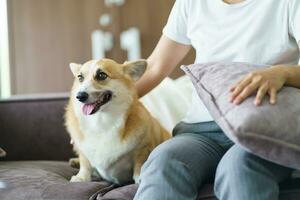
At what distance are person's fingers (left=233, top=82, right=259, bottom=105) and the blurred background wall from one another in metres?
1.86

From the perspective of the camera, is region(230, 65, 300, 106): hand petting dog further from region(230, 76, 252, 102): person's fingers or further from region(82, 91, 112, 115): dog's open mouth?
region(82, 91, 112, 115): dog's open mouth

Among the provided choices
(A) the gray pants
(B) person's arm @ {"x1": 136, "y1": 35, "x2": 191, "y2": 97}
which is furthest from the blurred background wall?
(A) the gray pants

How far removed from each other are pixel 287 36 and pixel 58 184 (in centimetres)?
68

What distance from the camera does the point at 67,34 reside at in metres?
2.77

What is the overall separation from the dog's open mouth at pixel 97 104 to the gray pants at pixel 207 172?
0.30 m

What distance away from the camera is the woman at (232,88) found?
31.7 inches

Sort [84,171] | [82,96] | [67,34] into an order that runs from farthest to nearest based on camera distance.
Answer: [67,34], [84,171], [82,96]

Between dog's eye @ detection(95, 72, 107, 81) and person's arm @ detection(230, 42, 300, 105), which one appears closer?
person's arm @ detection(230, 42, 300, 105)

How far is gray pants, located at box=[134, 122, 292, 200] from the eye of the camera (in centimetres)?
80

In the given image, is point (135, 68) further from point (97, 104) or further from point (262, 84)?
point (262, 84)

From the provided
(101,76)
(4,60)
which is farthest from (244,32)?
(4,60)

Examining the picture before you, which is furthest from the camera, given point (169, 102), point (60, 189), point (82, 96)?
point (169, 102)

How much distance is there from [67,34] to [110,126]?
1.63 m

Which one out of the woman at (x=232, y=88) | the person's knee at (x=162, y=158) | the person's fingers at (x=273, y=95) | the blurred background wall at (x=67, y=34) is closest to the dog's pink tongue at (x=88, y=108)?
the woman at (x=232, y=88)
